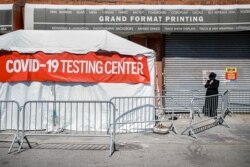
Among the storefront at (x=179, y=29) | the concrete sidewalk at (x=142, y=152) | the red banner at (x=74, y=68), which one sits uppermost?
the storefront at (x=179, y=29)

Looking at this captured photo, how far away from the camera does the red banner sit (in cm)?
1076

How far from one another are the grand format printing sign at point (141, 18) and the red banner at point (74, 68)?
3.82 meters

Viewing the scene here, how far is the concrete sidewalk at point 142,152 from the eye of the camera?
7.52m

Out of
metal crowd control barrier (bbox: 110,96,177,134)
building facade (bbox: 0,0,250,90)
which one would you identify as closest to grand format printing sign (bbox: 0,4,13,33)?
building facade (bbox: 0,0,250,90)

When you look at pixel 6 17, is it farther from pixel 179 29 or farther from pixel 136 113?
pixel 136 113

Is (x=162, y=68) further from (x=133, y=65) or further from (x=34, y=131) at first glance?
(x=34, y=131)

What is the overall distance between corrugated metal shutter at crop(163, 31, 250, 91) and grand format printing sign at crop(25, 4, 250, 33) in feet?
2.76

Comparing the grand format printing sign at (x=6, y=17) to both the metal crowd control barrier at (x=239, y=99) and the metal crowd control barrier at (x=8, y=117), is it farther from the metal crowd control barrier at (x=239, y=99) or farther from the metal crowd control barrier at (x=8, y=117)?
the metal crowd control barrier at (x=239, y=99)

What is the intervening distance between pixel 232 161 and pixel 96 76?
15.7ft

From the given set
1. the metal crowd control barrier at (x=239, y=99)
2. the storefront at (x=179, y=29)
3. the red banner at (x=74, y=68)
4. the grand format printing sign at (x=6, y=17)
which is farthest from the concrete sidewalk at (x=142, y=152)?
the grand format printing sign at (x=6, y=17)

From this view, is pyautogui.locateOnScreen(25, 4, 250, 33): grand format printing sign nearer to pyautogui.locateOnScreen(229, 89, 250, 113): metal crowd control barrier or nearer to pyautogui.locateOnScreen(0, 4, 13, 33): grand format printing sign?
pyautogui.locateOnScreen(0, 4, 13, 33): grand format printing sign

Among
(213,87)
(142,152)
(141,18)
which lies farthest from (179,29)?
(142,152)

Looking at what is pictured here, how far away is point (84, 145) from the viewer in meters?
9.02

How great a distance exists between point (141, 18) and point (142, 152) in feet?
23.6
